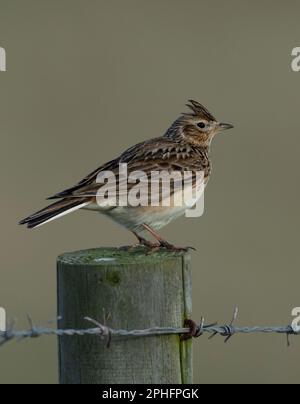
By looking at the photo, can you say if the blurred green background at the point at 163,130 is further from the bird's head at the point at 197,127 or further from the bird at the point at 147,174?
the bird at the point at 147,174

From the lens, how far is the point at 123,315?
5.26 metres

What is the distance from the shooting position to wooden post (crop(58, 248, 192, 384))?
17.3 ft

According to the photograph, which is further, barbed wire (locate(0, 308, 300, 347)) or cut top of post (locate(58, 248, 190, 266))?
cut top of post (locate(58, 248, 190, 266))

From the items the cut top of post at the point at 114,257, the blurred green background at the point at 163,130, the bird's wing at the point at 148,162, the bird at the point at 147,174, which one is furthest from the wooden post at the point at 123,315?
the blurred green background at the point at 163,130

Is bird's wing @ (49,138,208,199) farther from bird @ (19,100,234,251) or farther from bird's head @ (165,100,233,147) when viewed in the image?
bird's head @ (165,100,233,147)

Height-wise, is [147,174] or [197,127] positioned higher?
[197,127]

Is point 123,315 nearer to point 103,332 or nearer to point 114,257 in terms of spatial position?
point 103,332

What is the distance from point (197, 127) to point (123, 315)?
13.3 ft

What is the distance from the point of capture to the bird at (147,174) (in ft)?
23.2

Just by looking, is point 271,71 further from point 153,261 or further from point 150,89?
point 153,261

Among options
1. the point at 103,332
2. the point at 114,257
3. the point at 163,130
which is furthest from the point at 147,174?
the point at 163,130

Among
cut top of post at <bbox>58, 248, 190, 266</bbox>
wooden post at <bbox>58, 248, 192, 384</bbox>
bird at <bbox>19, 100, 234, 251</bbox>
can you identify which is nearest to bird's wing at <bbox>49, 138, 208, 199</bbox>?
bird at <bbox>19, 100, 234, 251</bbox>

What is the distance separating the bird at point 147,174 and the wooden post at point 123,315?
1.34 meters

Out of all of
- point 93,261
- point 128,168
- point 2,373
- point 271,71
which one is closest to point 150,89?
point 271,71
